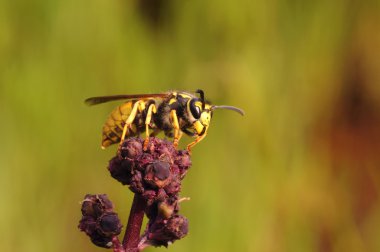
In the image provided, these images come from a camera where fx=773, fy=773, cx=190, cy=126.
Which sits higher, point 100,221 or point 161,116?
point 161,116

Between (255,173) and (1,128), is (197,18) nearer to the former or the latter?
Result: (255,173)

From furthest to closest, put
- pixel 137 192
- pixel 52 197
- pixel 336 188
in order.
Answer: pixel 336 188, pixel 52 197, pixel 137 192

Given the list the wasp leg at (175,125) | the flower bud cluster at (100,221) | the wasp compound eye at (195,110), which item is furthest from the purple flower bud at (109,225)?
the wasp compound eye at (195,110)

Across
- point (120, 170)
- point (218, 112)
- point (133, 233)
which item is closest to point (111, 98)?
point (120, 170)

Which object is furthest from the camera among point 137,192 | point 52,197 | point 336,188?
point 336,188

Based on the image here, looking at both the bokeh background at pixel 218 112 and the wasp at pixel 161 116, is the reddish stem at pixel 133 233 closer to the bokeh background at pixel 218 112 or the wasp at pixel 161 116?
the wasp at pixel 161 116

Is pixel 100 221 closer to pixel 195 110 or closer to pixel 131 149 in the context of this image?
pixel 131 149

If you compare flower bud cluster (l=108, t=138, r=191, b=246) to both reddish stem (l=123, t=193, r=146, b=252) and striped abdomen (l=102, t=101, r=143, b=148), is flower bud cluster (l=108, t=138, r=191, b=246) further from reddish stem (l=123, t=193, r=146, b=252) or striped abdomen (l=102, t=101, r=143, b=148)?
striped abdomen (l=102, t=101, r=143, b=148)

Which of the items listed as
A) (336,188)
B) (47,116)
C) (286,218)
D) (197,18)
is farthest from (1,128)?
(336,188)
